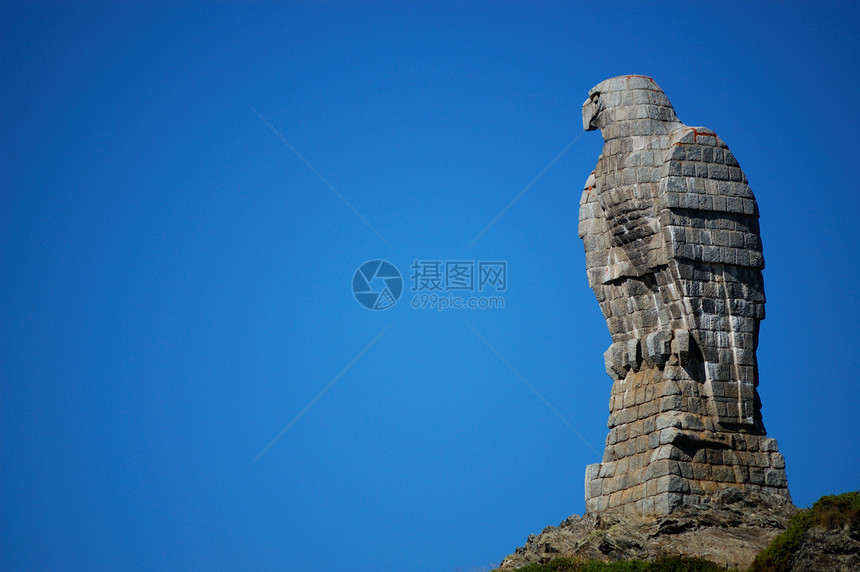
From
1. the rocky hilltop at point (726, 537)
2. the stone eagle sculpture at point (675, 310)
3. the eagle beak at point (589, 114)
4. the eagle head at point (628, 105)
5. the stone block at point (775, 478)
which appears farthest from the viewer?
the eagle beak at point (589, 114)

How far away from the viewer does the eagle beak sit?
2805 cm

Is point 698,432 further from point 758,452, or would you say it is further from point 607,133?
point 607,133

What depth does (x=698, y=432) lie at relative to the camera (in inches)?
1004

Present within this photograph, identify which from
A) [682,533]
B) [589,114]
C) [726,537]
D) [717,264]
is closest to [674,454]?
[682,533]

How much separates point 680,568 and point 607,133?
9621 mm

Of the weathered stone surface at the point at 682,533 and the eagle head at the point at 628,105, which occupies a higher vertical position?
the eagle head at the point at 628,105

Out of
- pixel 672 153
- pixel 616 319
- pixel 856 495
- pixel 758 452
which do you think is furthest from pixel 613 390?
pixel 856 495

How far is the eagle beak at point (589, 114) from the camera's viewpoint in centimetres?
2805

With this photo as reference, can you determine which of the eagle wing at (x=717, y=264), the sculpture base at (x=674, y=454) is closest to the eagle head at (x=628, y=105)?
the eagle wing at (x=717, y=264)

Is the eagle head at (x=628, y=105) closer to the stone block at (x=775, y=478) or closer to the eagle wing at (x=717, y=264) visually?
the eagle wing at (x=717, y=264)

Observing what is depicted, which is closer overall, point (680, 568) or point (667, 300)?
point (680, 568)

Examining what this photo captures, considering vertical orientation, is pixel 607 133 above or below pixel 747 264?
above

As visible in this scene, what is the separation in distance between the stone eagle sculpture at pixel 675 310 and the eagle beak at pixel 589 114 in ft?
0.99

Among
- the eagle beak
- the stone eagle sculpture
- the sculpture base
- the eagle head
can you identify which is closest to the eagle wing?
the stone eagle sculpture
